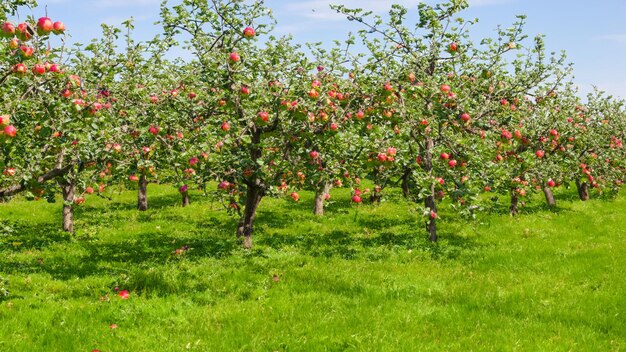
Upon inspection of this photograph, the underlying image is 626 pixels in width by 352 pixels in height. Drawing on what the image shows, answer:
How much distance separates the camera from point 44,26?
6543mm

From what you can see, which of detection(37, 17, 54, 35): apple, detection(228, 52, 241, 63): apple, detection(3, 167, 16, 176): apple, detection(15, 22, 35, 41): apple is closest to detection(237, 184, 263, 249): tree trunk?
detection(228, 52, 241, 63): apple

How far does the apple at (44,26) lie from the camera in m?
6.54

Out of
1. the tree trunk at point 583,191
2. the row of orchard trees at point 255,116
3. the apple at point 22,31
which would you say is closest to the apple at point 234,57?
the row of orchard trees at point 255,116

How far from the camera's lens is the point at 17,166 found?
34.0ft

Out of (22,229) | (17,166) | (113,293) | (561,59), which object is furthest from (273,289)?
(561,59)

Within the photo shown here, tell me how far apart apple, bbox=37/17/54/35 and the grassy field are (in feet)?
14.6

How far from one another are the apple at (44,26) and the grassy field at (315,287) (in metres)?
4.44

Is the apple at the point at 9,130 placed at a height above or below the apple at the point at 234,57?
below

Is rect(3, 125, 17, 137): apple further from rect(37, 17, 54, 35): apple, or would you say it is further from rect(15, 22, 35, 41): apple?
rect(37, 17, 54, 35): apple

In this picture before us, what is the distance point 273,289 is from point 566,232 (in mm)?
11086

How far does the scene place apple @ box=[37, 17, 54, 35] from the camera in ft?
21.5

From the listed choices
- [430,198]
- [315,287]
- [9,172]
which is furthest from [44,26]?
[430,198]

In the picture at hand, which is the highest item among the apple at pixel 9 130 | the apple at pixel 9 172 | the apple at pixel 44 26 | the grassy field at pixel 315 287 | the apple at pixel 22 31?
the apple at pixel 44 26

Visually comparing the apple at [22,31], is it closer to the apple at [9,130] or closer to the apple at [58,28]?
the apple at [58,28]
